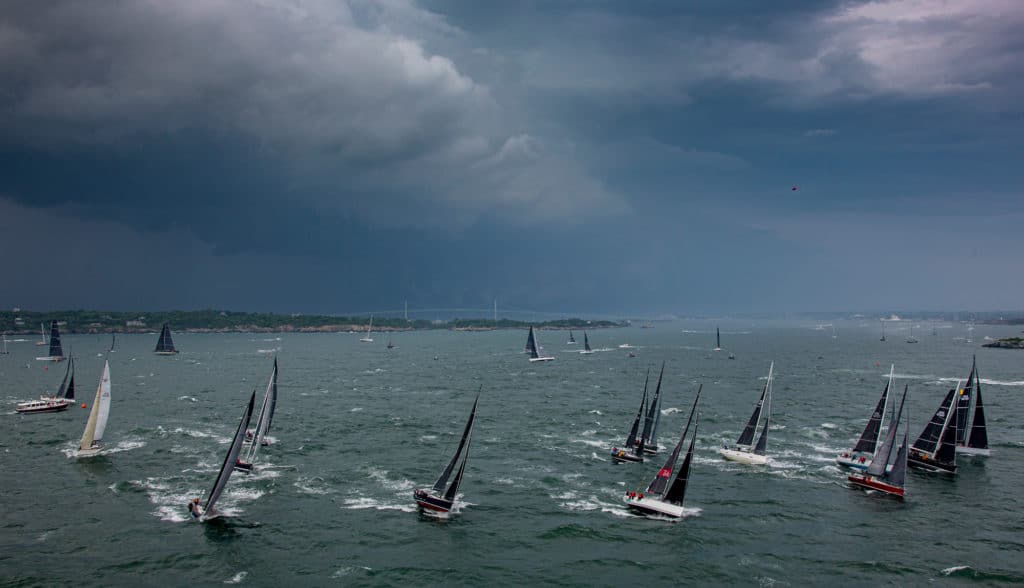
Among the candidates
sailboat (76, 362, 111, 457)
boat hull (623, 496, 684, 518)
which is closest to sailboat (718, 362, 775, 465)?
boat hull (623, 496, 684, 518)

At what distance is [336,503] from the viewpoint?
4931 centimetres

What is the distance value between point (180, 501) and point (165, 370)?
114 meters

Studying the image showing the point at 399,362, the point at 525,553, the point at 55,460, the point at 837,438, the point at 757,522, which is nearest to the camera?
the point at 525,553

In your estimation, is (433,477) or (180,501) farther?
(433,477)

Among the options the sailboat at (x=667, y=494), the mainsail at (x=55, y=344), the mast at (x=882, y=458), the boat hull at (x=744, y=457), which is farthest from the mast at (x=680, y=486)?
the mainsail at (x=55, y=344)

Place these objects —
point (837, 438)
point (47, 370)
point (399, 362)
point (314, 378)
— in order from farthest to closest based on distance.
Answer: point (399, 362) < point (47, 370) < point (314, 378) < point (837, 438)

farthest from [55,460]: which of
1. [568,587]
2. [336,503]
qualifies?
[568,587]

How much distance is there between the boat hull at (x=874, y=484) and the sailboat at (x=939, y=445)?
36.1 feet

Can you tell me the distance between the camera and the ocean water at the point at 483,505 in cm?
3884

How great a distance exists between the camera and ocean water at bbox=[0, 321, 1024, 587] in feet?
127

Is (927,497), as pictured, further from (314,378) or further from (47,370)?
(47,370)

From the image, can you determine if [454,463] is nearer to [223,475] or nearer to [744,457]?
[223,475]

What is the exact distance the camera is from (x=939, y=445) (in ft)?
201

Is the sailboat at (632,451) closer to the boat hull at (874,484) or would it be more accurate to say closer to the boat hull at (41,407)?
the boat hull at (874,484)
